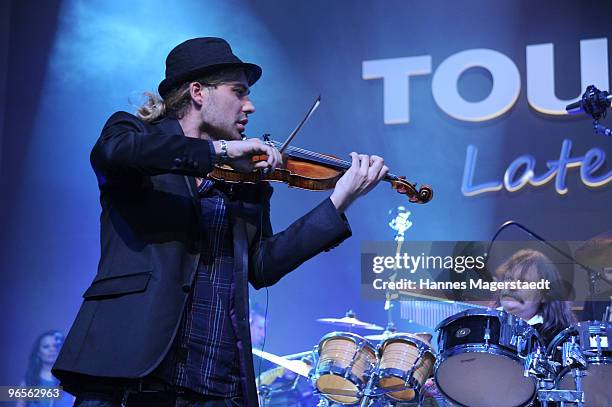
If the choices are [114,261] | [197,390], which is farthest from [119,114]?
[197,390]

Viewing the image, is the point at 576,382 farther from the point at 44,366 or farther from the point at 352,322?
the point at 44,366

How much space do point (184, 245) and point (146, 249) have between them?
11 centimetres

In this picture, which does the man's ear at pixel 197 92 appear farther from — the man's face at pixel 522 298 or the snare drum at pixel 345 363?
the man's face at pixel 522 298

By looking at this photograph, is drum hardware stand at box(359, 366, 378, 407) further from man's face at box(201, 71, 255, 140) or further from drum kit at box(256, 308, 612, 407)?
man's face at box(201, 71, 255, 140)

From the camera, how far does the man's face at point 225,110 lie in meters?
2.50

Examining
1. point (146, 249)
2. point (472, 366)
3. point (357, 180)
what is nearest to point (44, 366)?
point (472, 366)

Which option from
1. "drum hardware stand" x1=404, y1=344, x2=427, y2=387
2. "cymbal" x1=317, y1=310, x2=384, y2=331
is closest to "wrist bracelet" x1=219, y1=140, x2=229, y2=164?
"drum hardware stand" x1=404, y1=344, x2=427, y2=387

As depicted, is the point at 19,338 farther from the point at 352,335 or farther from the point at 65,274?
the point at 352,335

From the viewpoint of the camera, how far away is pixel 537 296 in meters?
4.61

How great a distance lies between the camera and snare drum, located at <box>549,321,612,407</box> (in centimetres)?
382

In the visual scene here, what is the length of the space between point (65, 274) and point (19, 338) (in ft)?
1.78

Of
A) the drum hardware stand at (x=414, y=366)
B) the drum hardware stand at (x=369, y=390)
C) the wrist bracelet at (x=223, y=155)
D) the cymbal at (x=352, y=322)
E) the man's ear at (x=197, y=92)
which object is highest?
the man's ear at (x=197, y=92)

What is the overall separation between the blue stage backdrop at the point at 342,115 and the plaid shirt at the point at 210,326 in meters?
2.58

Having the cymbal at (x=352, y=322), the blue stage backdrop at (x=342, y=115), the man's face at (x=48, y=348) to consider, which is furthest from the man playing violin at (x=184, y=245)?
the man's face at (x=48, y=348)
